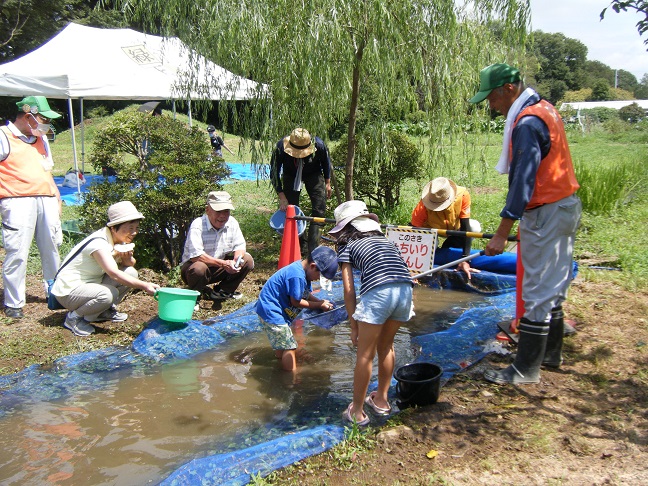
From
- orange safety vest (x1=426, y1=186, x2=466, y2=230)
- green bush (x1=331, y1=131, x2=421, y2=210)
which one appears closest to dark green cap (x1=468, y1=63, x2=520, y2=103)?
orange safety vest (x1=426, y1=186, x2=466, y2=230)

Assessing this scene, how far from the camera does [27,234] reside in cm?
594

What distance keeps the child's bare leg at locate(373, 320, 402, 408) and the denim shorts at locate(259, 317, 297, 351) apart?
105 centimetres

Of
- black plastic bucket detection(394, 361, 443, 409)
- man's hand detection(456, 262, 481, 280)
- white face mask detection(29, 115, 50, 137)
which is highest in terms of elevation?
white face mask detection(29, 115, 50, 137)

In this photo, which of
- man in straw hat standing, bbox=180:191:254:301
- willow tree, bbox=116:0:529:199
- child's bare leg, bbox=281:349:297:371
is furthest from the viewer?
willow tree, bbox=116:0:529:199

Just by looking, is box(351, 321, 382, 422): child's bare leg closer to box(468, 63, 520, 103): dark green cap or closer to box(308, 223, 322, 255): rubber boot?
box(468, 63, 520, 103): dark green cap

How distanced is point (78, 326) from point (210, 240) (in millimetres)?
1546

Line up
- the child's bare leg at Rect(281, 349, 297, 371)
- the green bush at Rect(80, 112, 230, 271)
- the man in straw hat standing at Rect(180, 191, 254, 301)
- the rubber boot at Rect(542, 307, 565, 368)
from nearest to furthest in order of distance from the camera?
the rubber boot at Rect(542, 307, 565, 368), the child's bare leg at Rect(281, 349, 297, 371), the man in straw hat standing at Rect(180, 191, 254, 301), the green bush at Rect(80, 112, 230, 271)

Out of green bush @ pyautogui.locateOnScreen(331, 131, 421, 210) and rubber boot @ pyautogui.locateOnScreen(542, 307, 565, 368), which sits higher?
green bush @ pyautogui.locateOnScreen(331, 131, 421, 210)

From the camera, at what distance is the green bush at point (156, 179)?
6.82m

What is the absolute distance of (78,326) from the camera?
5512 millimetres

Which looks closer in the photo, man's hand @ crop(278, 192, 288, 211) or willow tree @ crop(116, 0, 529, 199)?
willow tree @ crop(116, 0, 529, 199)

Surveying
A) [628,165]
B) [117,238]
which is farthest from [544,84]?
[117,238]

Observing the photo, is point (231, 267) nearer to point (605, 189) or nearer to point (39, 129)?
point (39, 129)

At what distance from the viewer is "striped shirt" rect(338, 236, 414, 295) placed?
3592 mm
